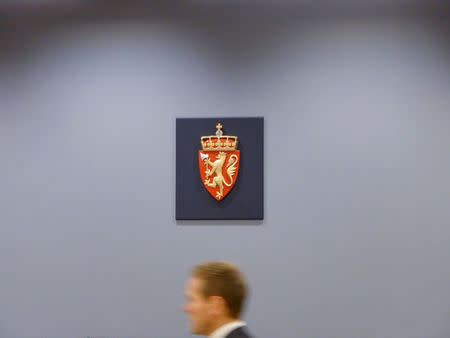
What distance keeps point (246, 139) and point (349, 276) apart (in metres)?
1.09

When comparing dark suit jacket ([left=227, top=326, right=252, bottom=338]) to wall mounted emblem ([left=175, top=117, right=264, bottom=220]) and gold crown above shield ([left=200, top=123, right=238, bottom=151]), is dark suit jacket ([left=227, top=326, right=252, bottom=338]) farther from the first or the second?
gold crown above shield ([left=200, top=123, right=238, bottom=151])

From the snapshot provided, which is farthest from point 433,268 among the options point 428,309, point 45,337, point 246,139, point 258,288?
point 45,337

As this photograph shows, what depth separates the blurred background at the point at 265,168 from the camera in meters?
3.33

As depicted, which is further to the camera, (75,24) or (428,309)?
(75,24)

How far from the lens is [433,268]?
130 inches

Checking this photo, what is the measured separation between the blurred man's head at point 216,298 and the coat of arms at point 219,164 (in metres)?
1.68

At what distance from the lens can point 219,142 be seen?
11.2ft

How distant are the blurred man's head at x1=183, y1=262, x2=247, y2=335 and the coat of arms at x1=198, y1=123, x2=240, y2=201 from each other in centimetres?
168

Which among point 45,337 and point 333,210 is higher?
point 333,210

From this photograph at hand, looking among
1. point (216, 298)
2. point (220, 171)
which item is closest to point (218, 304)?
point (216, 298)

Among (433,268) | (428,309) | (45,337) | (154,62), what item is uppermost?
(154,62)

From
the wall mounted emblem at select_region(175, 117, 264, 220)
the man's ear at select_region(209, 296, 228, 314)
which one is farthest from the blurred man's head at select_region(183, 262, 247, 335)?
the wall mounted emblem at select_region(175, 117, 264, 220)

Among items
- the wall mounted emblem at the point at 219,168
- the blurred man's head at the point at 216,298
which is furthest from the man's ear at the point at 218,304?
the wall mounted emblem at the point at 219,168

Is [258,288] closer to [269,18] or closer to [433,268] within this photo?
[433,268]
